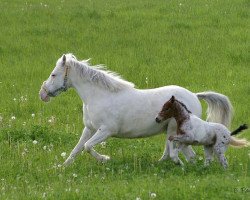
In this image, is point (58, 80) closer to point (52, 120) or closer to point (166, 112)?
point (166, 112)

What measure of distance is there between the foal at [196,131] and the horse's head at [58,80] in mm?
1805

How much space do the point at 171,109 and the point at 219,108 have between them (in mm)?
1446

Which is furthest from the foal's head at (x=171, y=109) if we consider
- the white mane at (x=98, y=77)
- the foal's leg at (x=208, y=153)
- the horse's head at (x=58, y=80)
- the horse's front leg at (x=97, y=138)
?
the horse's head at (x=58, y=80)

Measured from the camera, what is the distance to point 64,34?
23.2 m

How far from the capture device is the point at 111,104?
39.1ft

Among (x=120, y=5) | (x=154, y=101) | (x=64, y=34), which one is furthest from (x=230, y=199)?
(x=120, y=5)

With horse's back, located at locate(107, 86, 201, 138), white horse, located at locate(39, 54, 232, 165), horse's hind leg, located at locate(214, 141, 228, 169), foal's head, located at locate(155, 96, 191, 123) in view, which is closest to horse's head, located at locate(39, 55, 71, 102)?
white horse, located at locate(39, 54, 232, 165)

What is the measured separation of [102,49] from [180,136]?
35.5ft

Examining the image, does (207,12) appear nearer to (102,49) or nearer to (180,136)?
(102,49)

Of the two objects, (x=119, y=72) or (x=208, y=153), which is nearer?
(x=208, y=153)

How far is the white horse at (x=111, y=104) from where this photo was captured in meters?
11.9

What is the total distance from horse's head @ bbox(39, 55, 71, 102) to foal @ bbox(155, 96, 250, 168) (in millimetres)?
1805

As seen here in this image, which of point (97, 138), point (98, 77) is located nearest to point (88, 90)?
point (98, 77)

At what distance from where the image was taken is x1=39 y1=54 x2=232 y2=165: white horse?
11859 mm
